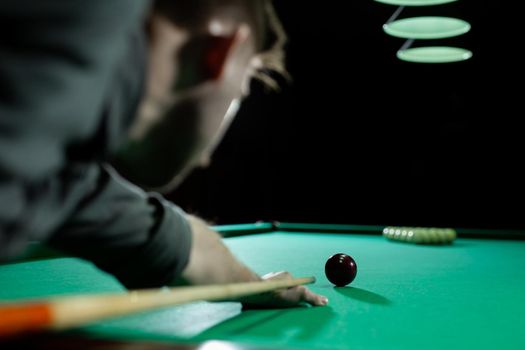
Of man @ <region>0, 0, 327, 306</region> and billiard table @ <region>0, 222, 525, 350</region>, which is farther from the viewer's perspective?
billiard table @ <region>0, 222, 525, 350</region>

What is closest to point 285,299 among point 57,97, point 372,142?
point 57,97

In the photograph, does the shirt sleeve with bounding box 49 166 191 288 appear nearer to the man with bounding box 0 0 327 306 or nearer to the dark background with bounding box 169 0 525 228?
the man with bounding box 0 0 327 306

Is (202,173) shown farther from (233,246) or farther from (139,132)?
(139,132)

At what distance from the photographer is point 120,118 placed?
90cm

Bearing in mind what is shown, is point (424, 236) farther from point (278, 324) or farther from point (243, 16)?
point (243, 16)

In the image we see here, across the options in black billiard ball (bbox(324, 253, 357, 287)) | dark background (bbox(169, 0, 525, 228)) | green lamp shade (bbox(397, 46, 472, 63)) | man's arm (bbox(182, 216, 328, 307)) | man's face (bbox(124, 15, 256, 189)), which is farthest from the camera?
dark background (bbox(169, 0, 525, 228))

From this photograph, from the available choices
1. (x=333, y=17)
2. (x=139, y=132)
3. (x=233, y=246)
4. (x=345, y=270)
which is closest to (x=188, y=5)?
(x=139, y=132)

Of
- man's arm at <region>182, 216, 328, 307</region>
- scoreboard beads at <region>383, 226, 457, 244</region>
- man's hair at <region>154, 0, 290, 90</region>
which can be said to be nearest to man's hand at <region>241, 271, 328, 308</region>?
man's arm at <region>182, 216, 328, 307</region>

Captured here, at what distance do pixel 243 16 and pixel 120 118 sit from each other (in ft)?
1.75

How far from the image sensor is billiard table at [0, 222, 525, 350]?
3.76 feet

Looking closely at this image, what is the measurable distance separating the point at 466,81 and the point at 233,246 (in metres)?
5.25

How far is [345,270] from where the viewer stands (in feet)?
6.62

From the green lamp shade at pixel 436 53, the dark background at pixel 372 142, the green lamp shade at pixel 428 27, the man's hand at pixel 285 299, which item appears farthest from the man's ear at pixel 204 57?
the dark background at pixel 372 142

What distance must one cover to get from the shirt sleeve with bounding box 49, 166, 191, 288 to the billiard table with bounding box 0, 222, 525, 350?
0.11 metres
